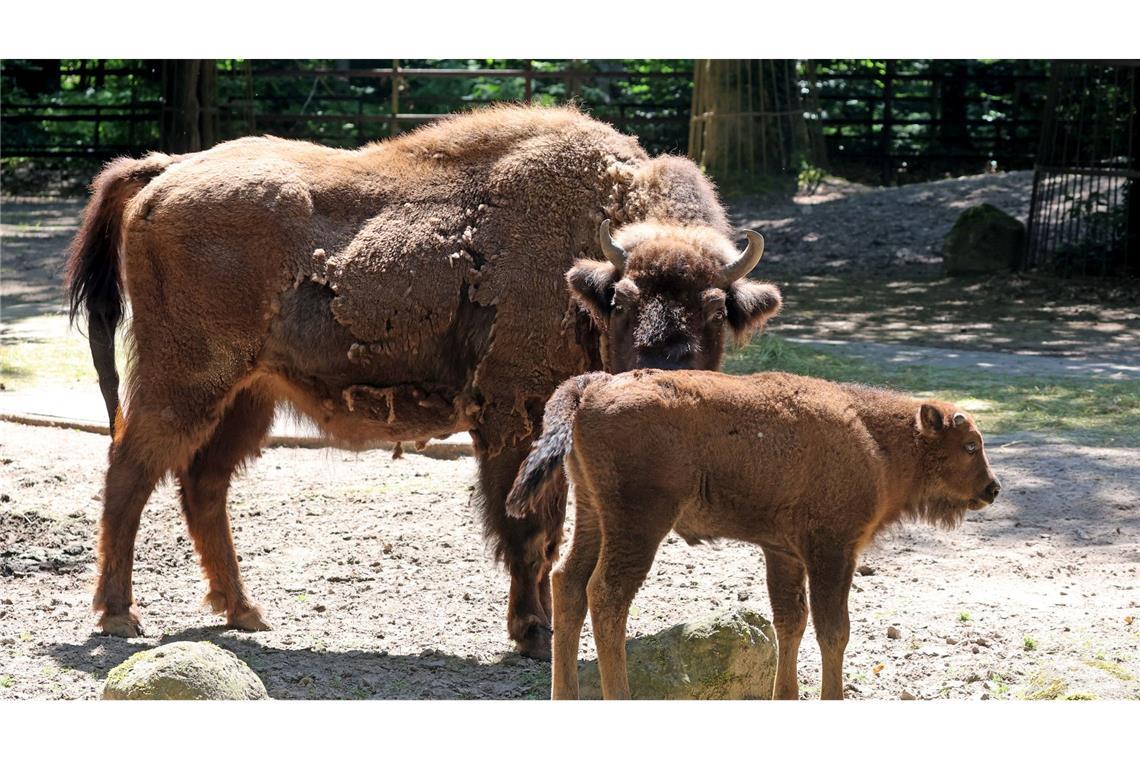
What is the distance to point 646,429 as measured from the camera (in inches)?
174

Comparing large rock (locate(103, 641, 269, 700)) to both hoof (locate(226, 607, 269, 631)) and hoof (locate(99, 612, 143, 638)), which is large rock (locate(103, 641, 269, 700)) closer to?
hoof (locate(99, 612, 143, 638))

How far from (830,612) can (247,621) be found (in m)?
2.91

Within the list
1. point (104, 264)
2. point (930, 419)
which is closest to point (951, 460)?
point (930, 419)

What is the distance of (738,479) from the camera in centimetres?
458

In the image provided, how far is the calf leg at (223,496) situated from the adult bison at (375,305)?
0.01m

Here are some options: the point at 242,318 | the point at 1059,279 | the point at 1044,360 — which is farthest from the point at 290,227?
the point at 1059,279

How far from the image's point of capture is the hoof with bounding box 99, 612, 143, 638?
5.99 m

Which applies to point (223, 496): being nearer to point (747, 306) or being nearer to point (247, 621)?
point (247, 621)

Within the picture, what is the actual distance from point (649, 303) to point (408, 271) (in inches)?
55.5

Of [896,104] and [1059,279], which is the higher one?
[896,104]

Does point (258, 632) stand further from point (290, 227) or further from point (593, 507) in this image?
point (593, 507)

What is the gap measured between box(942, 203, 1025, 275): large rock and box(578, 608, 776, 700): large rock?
40.2 ft

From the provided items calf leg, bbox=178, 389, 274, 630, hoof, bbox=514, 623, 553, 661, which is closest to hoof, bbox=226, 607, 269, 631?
calf leg, bbox=178, 389, 274, 630

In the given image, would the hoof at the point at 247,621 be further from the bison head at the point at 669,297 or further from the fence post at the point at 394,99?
the fence post at the point at 394,99
